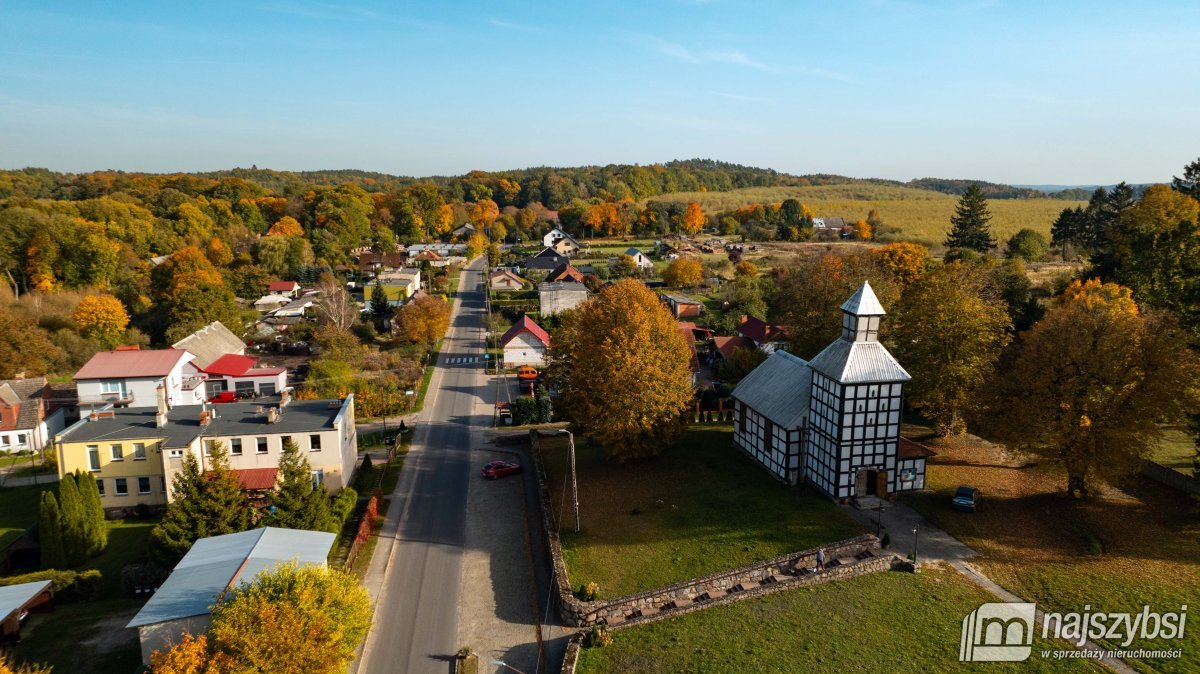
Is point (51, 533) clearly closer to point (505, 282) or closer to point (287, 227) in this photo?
point (505, 282)

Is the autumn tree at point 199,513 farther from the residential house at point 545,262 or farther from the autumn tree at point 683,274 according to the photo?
the residential house at point 545,262

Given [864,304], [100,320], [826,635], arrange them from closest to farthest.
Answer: [826,635], [864,304], [100,320]

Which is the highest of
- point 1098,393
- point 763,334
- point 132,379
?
point 1098,393

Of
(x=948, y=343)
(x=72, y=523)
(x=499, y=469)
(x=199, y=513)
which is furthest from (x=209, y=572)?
(x=948, y=343)

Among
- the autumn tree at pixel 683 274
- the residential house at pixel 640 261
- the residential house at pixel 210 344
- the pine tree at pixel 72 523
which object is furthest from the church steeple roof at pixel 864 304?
the residential house at pixel 640 261

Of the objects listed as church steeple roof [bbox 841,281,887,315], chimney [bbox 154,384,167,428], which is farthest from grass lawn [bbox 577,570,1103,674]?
chimney [bbox 154,384,167,428]

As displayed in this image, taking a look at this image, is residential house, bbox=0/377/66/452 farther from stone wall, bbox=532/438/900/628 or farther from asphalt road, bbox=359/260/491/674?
stone wall, bbox=532/438/900/628

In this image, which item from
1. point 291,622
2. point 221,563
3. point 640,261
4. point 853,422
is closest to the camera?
point 291,622

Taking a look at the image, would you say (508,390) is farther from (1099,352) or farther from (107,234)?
(107,234)
